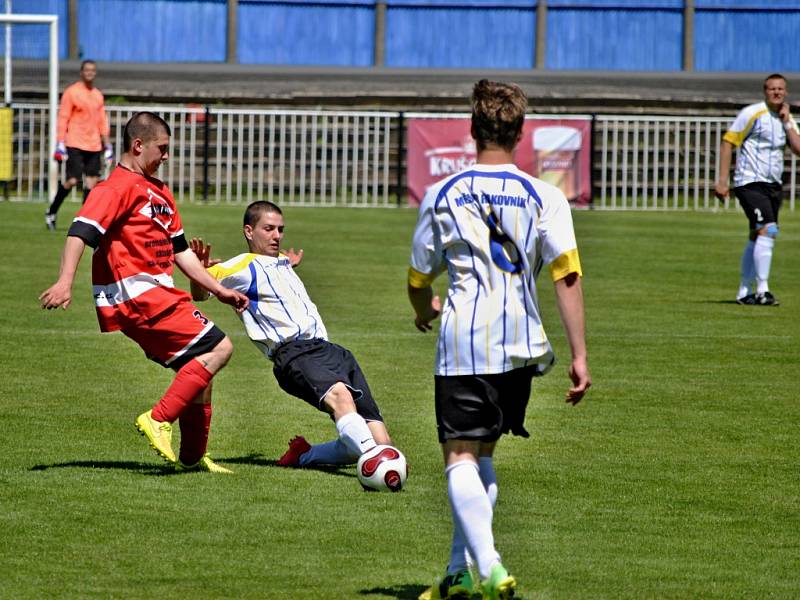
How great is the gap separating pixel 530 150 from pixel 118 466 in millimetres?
19426

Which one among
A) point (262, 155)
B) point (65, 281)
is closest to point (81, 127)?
point (262, 155)

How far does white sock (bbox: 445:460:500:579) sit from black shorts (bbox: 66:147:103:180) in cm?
1675

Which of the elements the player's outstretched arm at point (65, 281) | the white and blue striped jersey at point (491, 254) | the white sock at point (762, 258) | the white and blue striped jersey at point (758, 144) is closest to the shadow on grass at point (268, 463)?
the player's outstretched arm at point (65, 281)

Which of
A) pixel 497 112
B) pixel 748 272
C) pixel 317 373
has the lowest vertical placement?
pixel 317 373

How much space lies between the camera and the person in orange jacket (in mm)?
20797

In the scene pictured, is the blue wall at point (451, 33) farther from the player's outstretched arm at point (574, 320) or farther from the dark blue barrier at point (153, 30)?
the player's outstretched arm at point (574, 320)

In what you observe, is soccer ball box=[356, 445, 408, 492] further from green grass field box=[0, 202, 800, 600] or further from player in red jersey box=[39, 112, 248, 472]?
→ player in red jersey box=[39, 112, 248, 472]

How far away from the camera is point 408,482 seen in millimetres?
7051

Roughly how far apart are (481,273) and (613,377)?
5490mm

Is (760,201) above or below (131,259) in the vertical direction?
above

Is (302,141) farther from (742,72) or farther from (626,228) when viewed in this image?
(742,72)

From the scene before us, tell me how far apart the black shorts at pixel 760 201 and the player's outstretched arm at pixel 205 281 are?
28.3ft

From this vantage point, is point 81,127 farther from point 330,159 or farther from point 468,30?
point 468,30

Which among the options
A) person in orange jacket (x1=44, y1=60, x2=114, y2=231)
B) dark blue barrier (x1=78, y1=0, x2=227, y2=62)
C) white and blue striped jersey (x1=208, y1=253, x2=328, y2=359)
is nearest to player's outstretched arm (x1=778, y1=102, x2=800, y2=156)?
white and blue striped jersey (x1=208, y1=253, x2=328, y2=359)
